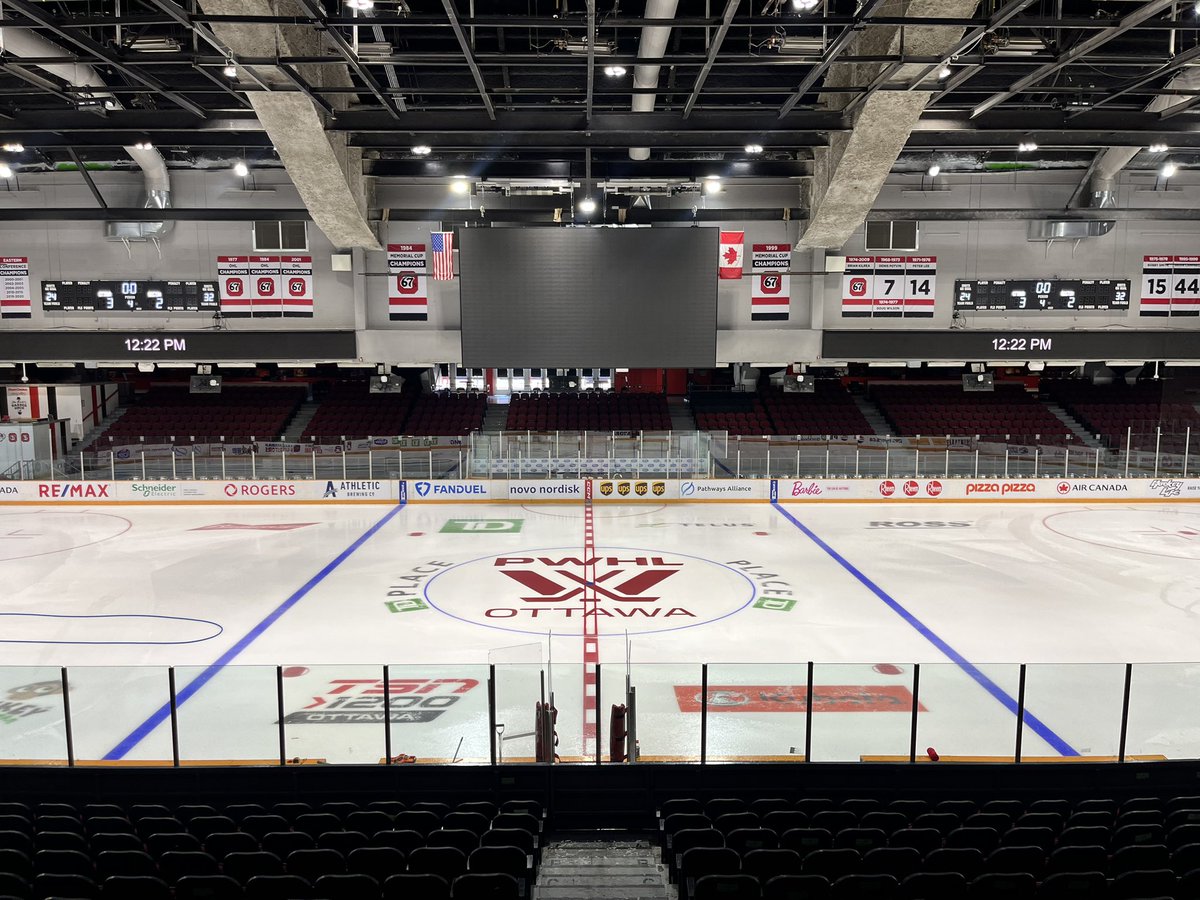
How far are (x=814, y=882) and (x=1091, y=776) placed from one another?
4055 millimetres

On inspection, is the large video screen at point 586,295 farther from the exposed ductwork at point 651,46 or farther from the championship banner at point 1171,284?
the championship banner at point 1171,284

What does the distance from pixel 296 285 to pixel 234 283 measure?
1765 millimetres

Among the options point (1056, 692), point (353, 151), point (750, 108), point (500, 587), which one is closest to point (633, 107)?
point (750, 108)

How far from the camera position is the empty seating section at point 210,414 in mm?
27016

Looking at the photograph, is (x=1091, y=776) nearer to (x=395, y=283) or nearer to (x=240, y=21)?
(x=240, y=21)

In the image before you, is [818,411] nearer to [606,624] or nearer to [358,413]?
[358,413]

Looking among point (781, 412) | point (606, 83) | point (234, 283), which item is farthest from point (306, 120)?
A: point (781, 412)

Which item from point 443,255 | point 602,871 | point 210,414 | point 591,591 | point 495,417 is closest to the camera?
point 602,871

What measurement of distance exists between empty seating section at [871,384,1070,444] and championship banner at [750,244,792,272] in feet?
26.7

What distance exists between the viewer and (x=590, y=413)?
28.8 metres

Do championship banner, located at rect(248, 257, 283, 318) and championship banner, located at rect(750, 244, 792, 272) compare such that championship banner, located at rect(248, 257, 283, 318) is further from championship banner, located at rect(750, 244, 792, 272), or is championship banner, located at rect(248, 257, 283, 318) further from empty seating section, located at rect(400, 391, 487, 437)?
championship banner, located at rect(750, 244, 792, 272)

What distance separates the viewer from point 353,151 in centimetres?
2034

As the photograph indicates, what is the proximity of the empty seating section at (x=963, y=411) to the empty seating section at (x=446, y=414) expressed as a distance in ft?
49.4

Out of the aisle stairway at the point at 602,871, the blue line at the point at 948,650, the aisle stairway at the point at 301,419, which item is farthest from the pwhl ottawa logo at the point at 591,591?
the aisle stairway at the point at 301,419
